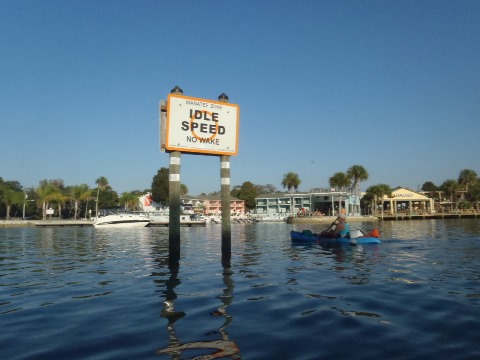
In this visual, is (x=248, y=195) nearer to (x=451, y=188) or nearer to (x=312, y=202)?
(x=312, y=202)

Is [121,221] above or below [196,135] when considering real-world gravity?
below

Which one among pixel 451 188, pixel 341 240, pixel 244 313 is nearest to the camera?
pixel 244 313

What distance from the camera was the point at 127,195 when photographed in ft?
Result: 374

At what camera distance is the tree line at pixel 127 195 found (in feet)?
318

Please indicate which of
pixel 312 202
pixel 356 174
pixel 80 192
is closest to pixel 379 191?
pixel 356 174

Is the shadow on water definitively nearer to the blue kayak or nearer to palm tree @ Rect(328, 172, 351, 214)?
the blue kayak

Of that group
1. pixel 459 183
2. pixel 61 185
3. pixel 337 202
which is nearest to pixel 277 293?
pixel 337 202

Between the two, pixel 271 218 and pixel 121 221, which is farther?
pixel 271 218

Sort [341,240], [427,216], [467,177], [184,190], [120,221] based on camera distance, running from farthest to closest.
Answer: [184,190]
[467,177]
[427,216]
[120,221]
[341,240]

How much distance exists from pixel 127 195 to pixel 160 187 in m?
18.4

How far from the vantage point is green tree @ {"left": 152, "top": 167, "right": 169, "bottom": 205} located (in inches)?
3952

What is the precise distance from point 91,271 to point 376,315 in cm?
943

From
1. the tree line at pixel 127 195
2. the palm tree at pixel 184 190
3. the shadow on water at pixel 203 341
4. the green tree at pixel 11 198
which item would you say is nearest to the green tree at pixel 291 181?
the tree line at pixel 127 195

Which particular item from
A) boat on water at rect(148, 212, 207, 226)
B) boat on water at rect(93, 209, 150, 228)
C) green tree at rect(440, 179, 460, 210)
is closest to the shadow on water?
boat on water at rect(93, 209, 150, 228)
